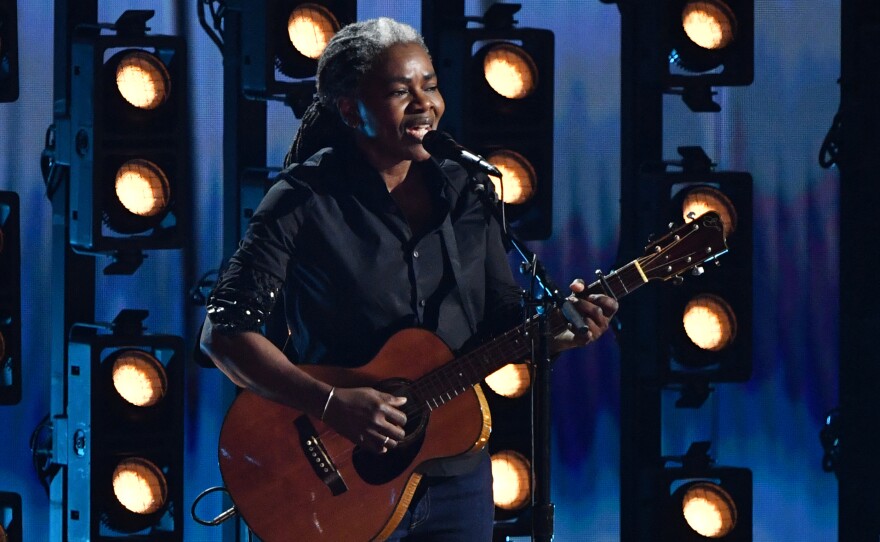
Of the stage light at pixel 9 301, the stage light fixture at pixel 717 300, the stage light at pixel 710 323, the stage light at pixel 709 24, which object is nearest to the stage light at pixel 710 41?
the stage light at pixel 709 24

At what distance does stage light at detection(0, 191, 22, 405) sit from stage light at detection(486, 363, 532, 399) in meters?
1.33

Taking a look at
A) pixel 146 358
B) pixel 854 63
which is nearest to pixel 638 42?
pixel 854 63

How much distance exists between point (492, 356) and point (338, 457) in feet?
1.13

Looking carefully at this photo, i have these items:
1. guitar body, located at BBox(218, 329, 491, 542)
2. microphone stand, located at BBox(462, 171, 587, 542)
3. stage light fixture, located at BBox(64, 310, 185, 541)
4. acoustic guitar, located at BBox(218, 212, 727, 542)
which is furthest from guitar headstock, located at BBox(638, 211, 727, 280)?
stage light fixture, located at BBox(64, 310, 185, 541)

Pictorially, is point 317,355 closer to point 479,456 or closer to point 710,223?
point 479,456

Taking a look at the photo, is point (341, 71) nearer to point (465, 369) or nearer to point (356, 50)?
point (356, 50)

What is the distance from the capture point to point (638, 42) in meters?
3.82

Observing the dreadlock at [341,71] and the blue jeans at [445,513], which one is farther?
the dreadlock at [341,71]

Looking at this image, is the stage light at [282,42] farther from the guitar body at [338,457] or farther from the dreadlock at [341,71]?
the guitar body at [338,457]

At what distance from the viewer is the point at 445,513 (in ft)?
7.63

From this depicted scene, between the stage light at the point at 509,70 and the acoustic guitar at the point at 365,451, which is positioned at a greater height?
the stage light at the point at 509,70

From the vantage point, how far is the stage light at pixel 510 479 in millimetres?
3705

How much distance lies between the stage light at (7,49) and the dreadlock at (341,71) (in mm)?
1337

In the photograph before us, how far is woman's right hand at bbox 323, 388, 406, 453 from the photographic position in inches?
92.3
